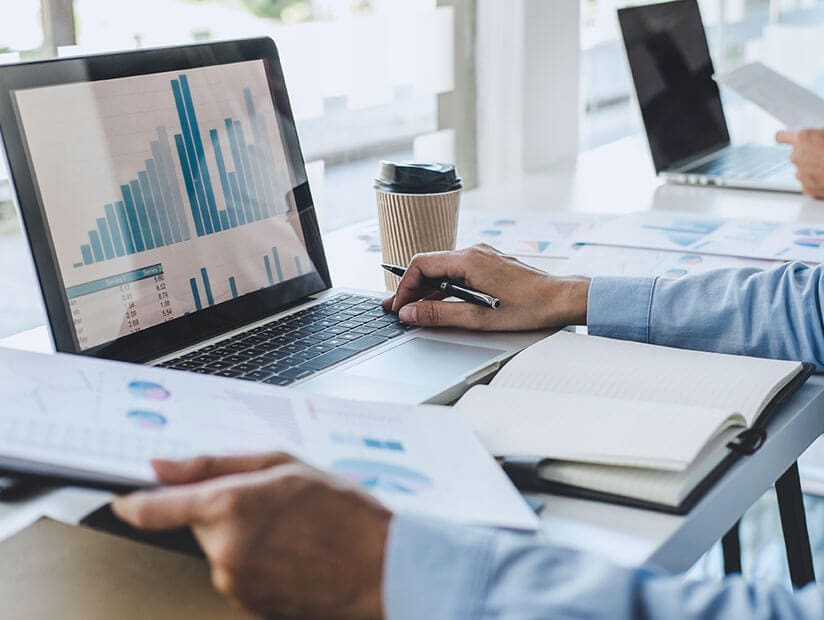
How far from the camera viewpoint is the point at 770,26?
4262mm

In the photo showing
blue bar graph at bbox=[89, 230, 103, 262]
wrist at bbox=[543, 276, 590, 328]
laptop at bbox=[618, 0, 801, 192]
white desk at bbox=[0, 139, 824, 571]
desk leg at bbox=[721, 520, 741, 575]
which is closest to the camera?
white desk at bbox=[0, 139, 824, 571]

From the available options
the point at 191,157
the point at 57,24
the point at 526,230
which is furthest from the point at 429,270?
the point at 57,24

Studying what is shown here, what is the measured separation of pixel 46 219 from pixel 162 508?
0.42 meters

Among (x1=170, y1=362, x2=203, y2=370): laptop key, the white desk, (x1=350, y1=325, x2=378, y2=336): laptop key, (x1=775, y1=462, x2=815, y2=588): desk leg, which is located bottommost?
(x1=775, y1=462, x2=815, y2=588): desk leg

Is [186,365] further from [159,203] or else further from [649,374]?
[649,374]

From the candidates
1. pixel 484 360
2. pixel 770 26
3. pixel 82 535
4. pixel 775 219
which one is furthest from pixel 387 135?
pixel 770 26

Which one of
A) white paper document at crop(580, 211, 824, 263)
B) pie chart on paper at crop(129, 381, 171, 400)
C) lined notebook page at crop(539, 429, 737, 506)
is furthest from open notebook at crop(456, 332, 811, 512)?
white paper document at crop(580, 211, 824, 263)

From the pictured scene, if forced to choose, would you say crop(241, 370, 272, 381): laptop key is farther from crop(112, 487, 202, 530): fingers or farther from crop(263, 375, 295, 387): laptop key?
crop(112, 487, 202, 530): fingers

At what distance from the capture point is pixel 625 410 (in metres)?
0.77

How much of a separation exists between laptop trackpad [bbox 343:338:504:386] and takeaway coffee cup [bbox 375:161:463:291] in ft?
0.72

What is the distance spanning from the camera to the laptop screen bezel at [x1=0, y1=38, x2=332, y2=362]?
0.88 m

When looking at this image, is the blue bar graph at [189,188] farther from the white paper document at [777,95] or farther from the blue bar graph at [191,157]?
the white paper document at [777,95]

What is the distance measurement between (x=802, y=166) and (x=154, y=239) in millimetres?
1159

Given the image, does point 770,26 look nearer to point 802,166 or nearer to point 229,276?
point 802,166
